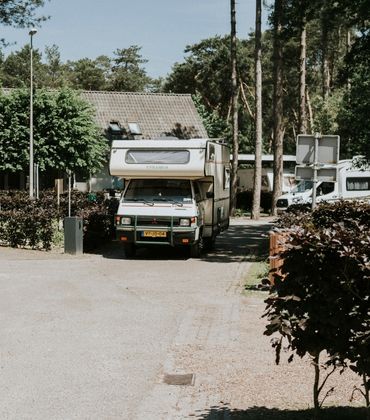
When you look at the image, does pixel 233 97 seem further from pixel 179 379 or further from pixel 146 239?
pixel 179 379

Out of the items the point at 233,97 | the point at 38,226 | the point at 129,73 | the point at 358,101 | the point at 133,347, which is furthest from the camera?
the point at 129,73

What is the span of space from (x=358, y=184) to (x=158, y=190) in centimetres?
1976

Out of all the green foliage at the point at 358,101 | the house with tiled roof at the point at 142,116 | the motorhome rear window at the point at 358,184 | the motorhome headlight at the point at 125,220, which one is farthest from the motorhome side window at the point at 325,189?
the motorhome headlight at the point at 125,220

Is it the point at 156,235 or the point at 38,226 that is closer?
the point at 156,235

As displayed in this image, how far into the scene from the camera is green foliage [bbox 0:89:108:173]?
128 feet

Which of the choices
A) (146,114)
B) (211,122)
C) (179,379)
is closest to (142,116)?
Result: (146,114)

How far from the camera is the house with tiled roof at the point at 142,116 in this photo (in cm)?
4706

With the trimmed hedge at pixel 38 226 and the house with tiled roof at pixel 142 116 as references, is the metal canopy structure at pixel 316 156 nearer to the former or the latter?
the trimmed hedge at pixel 38 226

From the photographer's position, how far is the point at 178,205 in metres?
17.4

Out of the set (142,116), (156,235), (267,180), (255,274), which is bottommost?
(255,274)

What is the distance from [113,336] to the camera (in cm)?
884

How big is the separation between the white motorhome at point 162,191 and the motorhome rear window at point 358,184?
58.6 ft

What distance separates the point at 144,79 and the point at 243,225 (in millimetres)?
54235

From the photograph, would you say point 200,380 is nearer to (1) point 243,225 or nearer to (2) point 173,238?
(2) point 173,238
